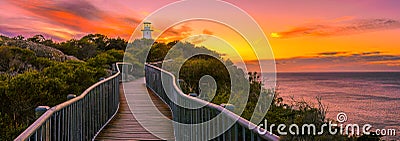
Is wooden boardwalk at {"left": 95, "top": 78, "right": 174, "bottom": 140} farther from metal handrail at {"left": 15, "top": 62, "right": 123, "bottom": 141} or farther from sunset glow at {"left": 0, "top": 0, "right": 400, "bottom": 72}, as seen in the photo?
sunset glow at {"left": 0, "top": 0, "right": 400, "bottom": 72}

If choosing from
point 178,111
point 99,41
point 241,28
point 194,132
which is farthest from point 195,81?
point 99,41

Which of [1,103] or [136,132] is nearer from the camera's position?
[136,132]

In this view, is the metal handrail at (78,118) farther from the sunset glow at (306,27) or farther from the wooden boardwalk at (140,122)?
the sunset glow at (306,27)

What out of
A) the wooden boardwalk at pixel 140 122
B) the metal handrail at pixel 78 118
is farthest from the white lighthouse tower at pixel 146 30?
the metal handrail at pixel 78 118

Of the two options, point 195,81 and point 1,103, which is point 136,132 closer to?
point 1,103

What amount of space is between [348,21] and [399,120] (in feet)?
18.3

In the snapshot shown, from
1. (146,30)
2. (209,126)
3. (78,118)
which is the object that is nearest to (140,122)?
(78,118)

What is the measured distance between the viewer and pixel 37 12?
2845cm

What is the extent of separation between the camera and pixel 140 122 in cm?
1072

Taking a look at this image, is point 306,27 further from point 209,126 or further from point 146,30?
point 146,30

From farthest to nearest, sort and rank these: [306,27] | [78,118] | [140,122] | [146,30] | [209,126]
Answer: [146,30], [306,27], [140,122], [78,118], [209,126]

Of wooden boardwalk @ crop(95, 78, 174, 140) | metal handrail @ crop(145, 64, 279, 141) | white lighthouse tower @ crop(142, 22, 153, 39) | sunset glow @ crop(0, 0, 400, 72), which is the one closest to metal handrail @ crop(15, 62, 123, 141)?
wooden boardwalk @ crop(95, 78, 174, 140)

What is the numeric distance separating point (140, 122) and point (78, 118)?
157 inches

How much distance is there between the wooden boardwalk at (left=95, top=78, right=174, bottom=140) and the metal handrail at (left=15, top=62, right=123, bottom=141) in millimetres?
283
